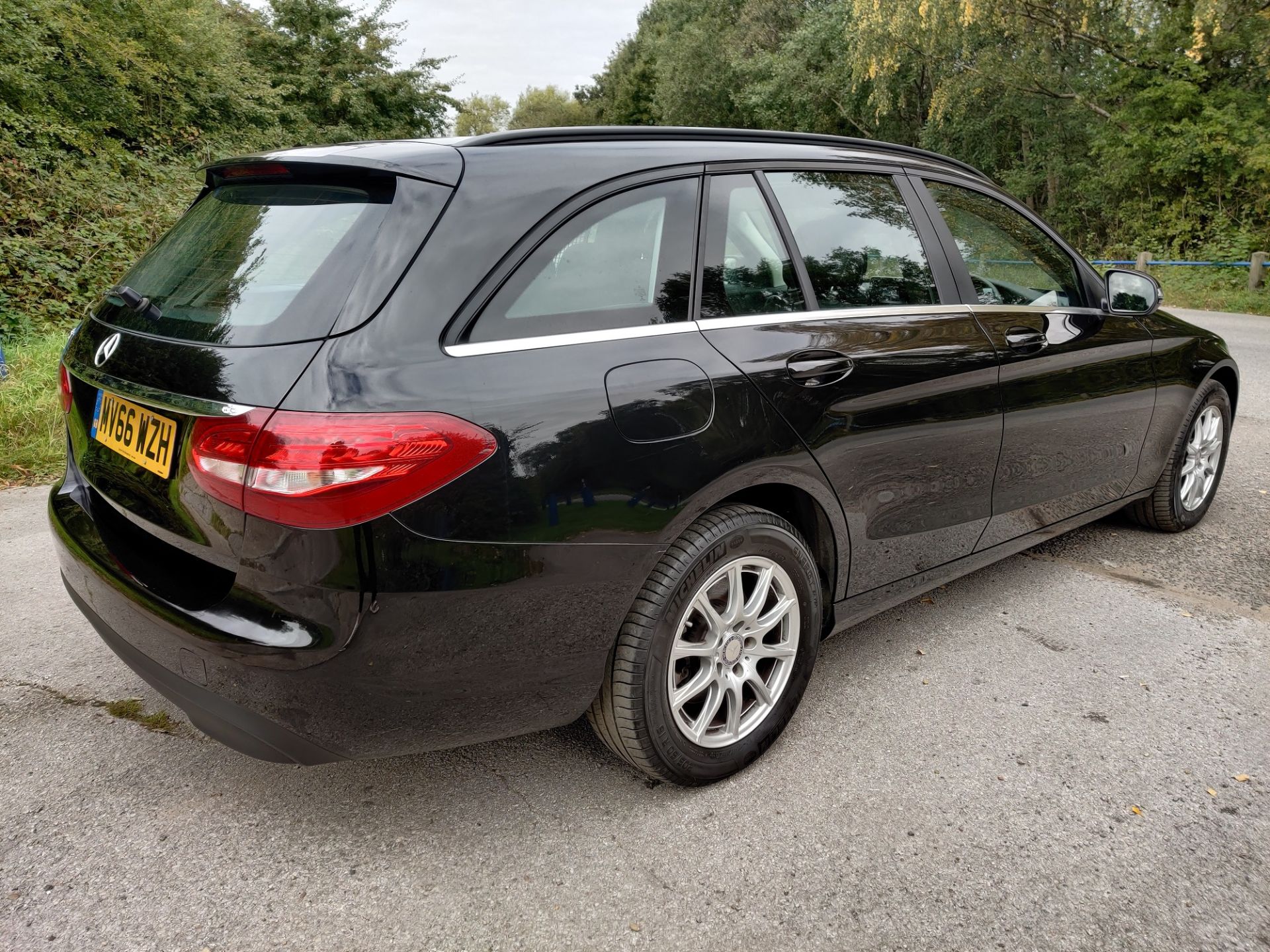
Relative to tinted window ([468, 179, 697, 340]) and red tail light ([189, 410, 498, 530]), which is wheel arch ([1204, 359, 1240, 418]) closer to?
tinted window ([468, 179, 697, 340])

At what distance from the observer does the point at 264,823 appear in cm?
232

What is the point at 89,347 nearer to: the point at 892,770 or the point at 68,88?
the point at 892,770

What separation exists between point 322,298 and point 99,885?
4.61 ft

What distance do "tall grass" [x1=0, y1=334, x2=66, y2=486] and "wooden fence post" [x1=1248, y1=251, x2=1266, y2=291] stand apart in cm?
1871

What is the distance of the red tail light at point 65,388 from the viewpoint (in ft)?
8.21

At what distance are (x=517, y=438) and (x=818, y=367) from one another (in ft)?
3.22

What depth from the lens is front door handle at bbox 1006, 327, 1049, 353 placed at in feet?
10.5

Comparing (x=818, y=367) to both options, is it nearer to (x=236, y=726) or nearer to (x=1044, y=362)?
(x=1044, y=362)

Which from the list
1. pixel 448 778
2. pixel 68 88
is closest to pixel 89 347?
pixel 448 778

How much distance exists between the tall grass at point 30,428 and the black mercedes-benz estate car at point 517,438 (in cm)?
339

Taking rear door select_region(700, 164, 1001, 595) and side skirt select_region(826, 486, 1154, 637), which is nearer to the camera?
rear door select_region(700, 164, 1001, 595)

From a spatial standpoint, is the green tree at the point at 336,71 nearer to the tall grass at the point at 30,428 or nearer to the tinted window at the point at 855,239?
the tall grass at the point at 30,428

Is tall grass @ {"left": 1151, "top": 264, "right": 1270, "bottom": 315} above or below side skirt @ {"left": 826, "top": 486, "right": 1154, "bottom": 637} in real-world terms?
above

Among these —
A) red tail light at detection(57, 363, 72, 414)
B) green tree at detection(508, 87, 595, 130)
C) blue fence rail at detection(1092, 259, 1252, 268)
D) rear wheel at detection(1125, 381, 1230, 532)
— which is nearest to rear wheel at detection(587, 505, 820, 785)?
red tail light at detection(57, 363, 72, 414)
